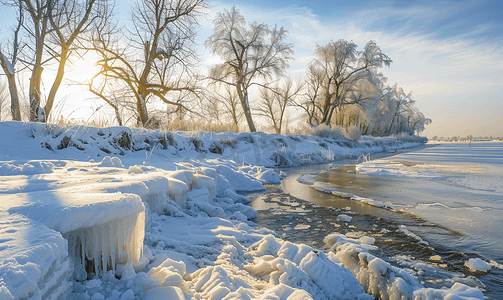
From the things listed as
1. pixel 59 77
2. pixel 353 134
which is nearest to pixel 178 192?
pixel 59 77

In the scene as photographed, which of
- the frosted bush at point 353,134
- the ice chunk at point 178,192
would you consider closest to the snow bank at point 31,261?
the ice chunk at point 178,192

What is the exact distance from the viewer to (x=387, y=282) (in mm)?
1582

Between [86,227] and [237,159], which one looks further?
[237,159]

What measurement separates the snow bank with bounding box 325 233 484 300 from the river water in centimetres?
19

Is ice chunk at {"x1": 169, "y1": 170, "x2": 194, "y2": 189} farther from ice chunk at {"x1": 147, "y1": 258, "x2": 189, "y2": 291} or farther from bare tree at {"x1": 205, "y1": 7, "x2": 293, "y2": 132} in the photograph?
bare tree at {"x1": 205, "y1": 7, "x2": 293, "y2": 132}

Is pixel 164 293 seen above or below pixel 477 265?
above

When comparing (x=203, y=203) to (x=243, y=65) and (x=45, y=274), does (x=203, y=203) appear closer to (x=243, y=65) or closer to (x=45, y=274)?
(x=45, y=274)

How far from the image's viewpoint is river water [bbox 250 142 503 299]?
74.4 inches

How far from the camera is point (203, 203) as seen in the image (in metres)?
3.13

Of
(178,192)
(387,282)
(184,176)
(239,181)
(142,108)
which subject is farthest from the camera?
(142,108)

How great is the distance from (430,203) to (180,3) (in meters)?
11.1

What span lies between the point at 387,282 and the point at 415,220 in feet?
5.37

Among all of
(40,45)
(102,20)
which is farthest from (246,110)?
(40,45)

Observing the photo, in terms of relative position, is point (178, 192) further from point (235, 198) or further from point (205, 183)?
point (235, 198)
